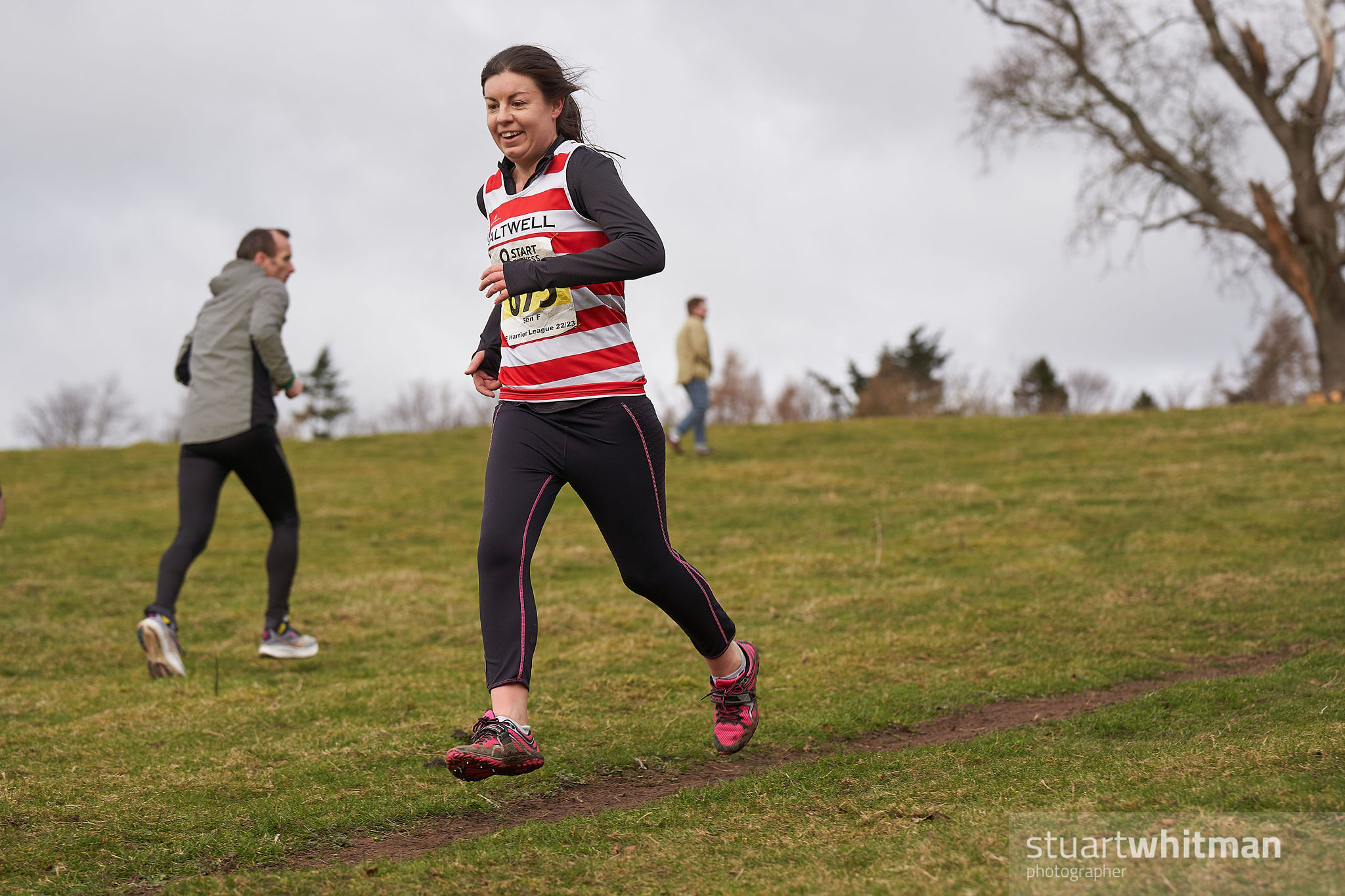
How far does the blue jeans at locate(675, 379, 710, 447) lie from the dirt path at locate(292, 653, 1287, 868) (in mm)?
11089

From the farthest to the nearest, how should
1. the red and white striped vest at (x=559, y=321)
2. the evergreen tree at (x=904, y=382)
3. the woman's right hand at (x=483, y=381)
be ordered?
1. the evergreen tree at (x=904, y=382)
2. the woman's right hand at (x=483, y=381)
3. the red and white striped vest at (x=559, y=321)

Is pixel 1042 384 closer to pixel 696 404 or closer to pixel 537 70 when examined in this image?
pixel 696 404

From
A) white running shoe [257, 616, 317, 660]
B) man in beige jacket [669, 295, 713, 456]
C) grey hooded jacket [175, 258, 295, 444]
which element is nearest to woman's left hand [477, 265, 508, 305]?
grey hooded jacket [175, 258, 295, 444]

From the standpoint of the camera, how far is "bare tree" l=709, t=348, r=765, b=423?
5538 cm

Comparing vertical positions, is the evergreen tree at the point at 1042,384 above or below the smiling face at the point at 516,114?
above

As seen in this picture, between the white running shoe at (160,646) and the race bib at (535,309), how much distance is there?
360 centimetres

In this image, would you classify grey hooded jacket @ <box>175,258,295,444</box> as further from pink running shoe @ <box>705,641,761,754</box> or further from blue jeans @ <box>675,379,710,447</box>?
blue jeans @ <box>675,379,710,447</box>

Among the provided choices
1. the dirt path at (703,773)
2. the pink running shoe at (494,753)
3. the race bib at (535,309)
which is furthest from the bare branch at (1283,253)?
the pink running shoe at (494,753)

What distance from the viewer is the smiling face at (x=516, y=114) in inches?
138

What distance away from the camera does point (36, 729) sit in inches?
193

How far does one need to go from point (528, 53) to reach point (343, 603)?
20.2 ft

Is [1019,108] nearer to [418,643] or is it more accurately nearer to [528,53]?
[418,643]

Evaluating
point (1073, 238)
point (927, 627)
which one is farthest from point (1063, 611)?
point (1073, 238)

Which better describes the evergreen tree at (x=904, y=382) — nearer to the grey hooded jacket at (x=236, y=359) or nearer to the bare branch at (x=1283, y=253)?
the bare branch at (x=1283, y=253)
